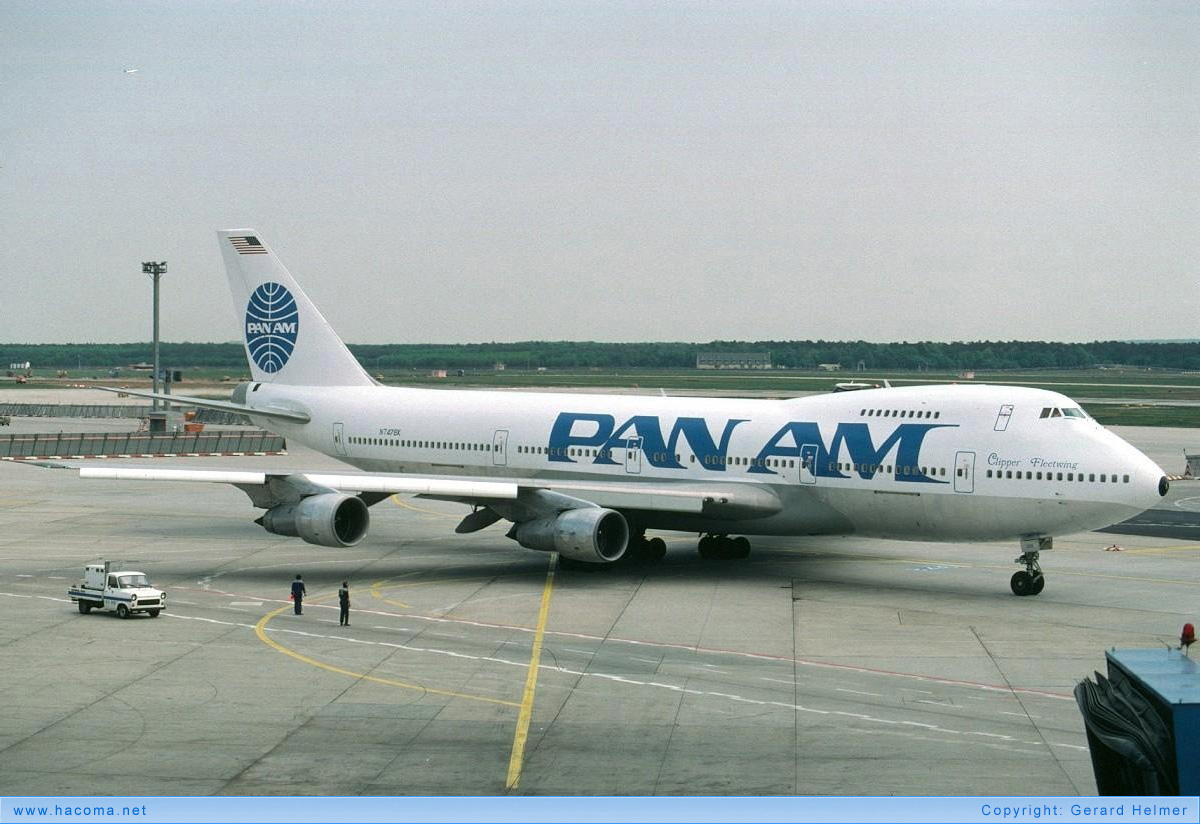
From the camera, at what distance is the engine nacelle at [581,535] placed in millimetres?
43594

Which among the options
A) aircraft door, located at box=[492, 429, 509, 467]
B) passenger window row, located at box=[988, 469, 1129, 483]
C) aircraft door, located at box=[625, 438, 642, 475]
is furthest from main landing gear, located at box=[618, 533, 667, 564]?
passenger window row, located at box=[988, 469, 1129, 483]

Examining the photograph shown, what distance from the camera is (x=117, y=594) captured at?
38625 millimetres

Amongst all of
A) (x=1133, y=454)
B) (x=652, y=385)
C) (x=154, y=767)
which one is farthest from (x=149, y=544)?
(x=652, y=385)

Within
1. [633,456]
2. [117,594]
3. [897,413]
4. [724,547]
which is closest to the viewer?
[117,594]

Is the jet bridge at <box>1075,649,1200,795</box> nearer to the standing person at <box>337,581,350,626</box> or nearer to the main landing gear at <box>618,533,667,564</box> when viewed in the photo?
the standing person at <box>337,581,350,626</box>

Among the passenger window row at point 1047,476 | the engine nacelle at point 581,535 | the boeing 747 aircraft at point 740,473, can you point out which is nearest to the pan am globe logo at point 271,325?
the boeing 747 aircraft at point 740,473

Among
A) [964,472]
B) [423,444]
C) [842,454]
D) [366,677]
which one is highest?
[842,454]

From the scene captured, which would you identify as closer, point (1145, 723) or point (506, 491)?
point (1145, 723)

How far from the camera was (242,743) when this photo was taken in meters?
25.3

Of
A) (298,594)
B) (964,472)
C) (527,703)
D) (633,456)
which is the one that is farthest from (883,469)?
(527,703)

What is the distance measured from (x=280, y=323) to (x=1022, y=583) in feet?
107

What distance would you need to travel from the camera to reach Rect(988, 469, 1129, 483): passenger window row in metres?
39.9

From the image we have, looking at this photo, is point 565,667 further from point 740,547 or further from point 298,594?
point 740,547

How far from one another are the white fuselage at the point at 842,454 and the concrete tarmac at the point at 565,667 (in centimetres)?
240
